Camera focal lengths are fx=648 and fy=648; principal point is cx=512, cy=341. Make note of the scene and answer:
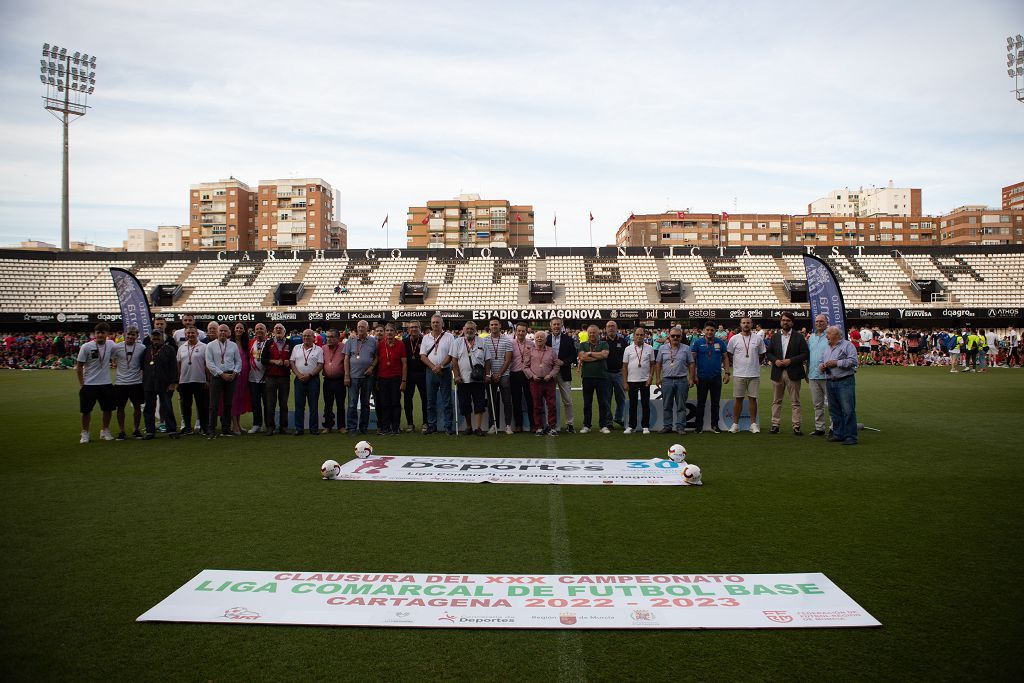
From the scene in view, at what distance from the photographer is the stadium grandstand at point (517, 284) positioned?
36.0 metres

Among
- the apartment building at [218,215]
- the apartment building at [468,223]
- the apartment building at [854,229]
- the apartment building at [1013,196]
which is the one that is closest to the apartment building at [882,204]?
the apartment building at [854,229]

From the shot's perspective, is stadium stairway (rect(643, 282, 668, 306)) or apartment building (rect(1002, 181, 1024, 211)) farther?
apartment building (rect(1002, 181, 1024, 211))

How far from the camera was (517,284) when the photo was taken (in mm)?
39719

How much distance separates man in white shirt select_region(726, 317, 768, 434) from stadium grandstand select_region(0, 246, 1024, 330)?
2483cm

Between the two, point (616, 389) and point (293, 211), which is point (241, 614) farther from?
point (293, 211)

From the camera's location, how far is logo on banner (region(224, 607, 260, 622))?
3.79 m

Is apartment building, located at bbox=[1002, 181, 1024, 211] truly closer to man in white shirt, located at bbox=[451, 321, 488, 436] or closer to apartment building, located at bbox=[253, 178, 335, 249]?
apartment building, located at bbox=[253, 178, 335, 249]

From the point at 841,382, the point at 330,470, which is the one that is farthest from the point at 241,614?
the point at 841,382

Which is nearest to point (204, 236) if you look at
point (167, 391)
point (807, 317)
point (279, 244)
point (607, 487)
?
point (279, 244)

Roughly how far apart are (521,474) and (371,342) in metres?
4.55

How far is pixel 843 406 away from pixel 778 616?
273 inches

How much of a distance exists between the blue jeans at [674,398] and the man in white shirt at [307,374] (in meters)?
5.84

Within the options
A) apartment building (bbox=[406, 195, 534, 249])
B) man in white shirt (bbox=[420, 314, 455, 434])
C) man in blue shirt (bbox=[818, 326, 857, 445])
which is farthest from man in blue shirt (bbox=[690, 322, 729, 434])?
apartment building (bbox=[406, 195, 534, 249])

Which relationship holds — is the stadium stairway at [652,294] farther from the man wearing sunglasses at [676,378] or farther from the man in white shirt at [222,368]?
the man in white shirt at [222,368]
